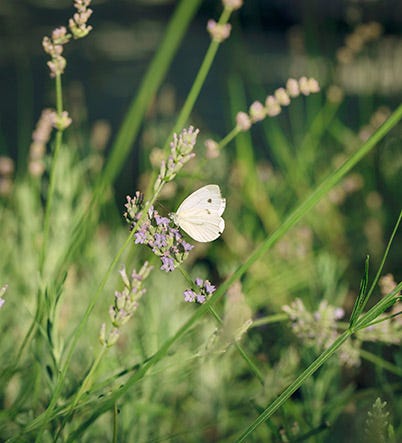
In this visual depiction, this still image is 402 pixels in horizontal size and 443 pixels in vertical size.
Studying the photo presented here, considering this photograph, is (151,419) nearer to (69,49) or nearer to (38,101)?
(38,101)

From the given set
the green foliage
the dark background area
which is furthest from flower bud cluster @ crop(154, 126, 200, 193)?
the dark background area

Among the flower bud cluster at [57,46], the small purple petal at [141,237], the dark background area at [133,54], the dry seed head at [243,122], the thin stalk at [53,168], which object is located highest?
the dark background area at [133,54]

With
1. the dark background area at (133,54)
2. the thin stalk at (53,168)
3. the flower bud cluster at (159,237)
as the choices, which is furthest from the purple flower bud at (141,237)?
the dark background area at (133,54)

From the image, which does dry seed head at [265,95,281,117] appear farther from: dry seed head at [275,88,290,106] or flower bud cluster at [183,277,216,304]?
flower bud cluster at [183,277,216,304]

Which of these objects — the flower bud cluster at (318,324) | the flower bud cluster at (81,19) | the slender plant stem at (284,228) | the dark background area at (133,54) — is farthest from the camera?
→ the dark background area at (133,54)

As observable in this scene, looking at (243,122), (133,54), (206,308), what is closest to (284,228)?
(206,308)

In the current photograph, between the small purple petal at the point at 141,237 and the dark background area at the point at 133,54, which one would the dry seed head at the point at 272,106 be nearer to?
the small purple petal at the point at 141,237

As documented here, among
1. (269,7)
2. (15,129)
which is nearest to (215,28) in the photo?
(15,129)

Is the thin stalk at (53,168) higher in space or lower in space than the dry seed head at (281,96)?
higher
